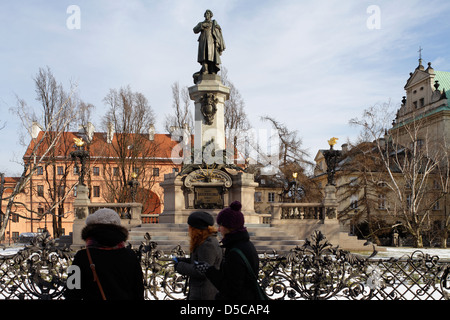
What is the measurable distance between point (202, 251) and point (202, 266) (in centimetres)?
26

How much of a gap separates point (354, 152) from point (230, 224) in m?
40.4

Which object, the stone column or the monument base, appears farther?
the stone column

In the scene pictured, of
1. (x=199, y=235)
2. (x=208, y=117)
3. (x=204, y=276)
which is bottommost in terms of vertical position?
(x=204, y=276)

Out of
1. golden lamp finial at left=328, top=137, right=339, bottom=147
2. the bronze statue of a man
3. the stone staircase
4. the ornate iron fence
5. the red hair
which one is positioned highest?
the bronze statue of a man

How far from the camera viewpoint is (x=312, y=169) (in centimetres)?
4434

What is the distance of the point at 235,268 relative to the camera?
A: 3791 millimetres

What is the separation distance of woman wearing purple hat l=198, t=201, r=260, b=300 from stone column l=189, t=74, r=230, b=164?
48.0 ft

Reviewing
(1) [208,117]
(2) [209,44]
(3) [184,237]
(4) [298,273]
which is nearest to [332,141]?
(1) [208,117]

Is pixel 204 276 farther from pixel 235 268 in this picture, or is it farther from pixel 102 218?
pixel 102 218

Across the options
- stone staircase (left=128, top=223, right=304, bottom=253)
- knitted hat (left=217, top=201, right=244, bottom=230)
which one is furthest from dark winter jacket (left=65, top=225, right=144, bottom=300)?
stone staircase (left=128, top=223, right=304, bottom=253)

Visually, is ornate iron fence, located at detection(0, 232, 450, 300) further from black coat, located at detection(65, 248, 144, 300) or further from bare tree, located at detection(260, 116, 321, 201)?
bare tree, located at detection(260, 116, 321, 201)

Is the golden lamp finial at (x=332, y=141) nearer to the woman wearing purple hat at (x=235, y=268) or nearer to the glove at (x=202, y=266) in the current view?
the woman wearing purple hat at (x=235, y=268)

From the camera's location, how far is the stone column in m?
18.9
